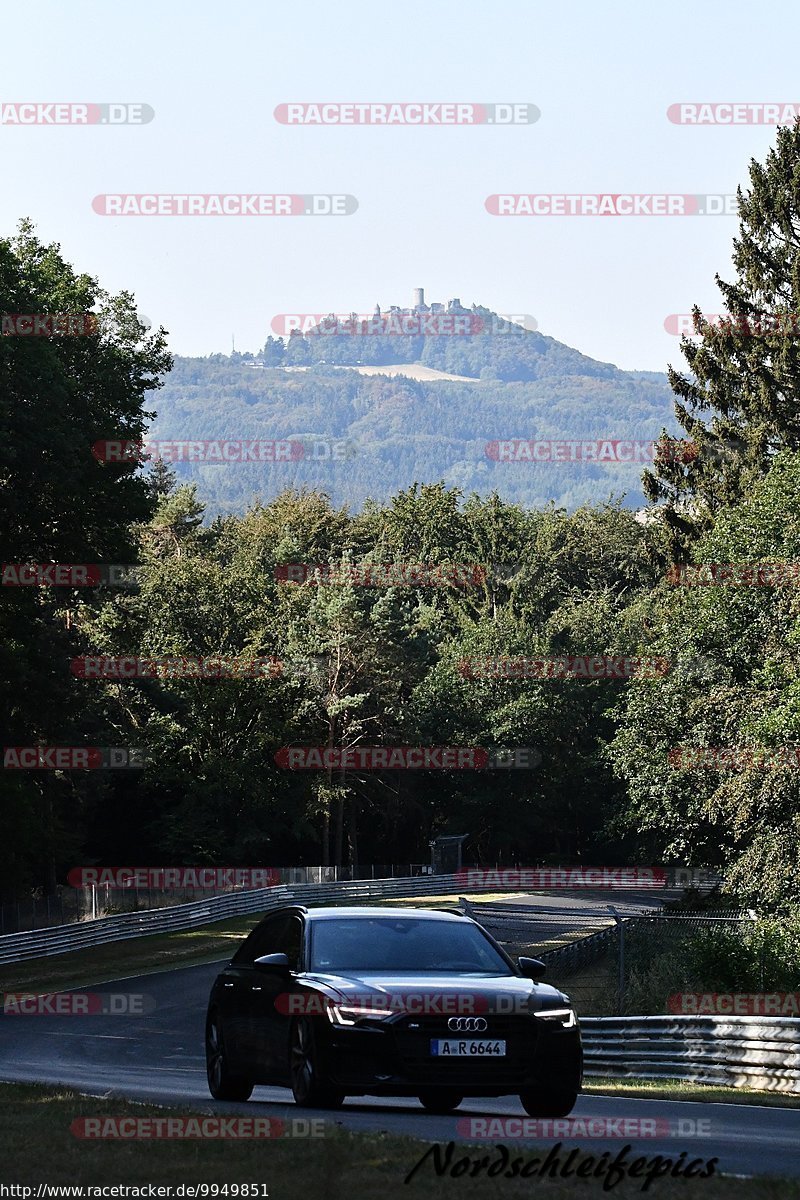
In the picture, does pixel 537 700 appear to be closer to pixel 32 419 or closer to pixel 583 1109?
pixel 32 419

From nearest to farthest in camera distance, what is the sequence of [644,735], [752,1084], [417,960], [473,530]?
[417,960]
[752,1084]
[644,735]
[473,530]

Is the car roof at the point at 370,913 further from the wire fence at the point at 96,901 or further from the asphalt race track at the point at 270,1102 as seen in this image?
the wire fence at the point at 96,901

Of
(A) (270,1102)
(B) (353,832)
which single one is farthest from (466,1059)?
(B) (353,832)

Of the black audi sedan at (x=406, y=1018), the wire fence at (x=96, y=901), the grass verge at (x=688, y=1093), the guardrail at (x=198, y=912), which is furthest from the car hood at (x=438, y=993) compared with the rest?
the wire fence at (x=96, y=901)

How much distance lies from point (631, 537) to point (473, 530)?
33.2 feet

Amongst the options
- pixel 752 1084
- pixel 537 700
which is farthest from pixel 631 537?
pixel 752 1084

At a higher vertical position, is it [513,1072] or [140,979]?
[513,1072]

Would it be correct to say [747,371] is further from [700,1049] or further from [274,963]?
[274,963]

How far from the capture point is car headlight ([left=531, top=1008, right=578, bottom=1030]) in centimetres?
1144

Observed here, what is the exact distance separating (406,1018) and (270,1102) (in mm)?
2555

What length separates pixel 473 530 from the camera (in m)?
A: 105

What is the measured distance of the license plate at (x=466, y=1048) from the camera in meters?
11.2

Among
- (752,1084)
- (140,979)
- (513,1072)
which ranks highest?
(513,1072)

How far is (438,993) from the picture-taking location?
37.5 ft
